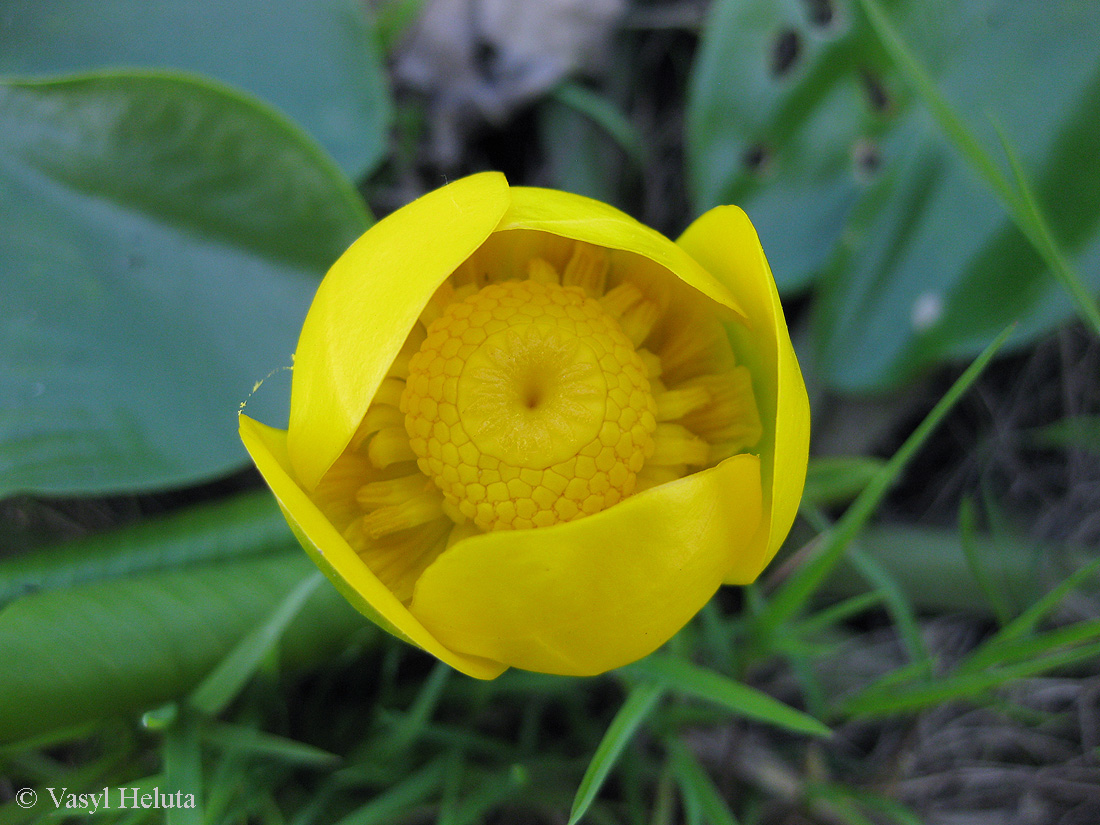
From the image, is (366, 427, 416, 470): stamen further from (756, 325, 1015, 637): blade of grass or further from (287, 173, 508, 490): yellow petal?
(756, 325, 1015, 637): blade of grass

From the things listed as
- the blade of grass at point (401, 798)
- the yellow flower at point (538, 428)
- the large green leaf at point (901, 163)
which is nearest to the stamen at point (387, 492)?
the yellow flower at point (538, 428)

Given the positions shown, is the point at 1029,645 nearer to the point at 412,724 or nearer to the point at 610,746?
the point at 610,746

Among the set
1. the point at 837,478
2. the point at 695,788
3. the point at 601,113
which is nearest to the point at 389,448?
the point at 695,788

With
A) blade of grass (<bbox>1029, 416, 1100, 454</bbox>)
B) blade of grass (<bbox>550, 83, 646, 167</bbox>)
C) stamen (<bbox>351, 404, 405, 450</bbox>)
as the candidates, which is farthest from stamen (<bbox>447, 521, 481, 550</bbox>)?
blade of grass (<bbox>1029, 416, 1100, 454</bbox>)

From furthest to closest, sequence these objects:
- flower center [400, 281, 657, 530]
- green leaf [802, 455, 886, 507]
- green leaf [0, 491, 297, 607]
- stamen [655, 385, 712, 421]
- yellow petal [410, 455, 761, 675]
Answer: green leaf [802, 455, 886, 507] < green leaf [0, 491, 297, 607] < stamen [655, 385, 712, 421] < flower center [400, 281, 657, 530] < yellow petal [410, 455, 761, 675]

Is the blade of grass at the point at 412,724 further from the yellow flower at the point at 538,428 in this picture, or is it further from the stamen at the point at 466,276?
the stamen at the point at 466,276

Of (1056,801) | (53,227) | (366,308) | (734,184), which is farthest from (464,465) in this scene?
(1056,801)
